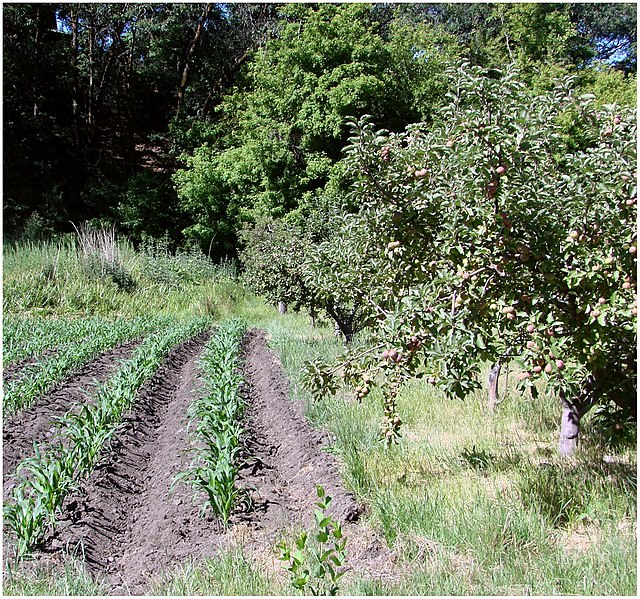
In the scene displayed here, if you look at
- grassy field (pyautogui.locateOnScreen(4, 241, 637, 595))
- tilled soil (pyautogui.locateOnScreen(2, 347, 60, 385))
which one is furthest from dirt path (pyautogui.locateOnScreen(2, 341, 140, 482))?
grassy field (pyautogui.locateOnScreen(4, 241, 637, 595))

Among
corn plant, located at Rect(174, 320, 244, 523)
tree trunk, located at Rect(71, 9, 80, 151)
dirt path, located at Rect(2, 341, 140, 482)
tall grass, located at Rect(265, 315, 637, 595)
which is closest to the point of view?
tall grass, located at Rect(265, 315, 637, 595)

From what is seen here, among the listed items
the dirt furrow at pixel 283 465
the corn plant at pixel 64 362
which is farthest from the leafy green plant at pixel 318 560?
the corn plant at pixel 64 362

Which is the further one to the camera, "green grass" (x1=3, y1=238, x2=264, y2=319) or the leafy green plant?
"green grass" (x1=3, y1=238, x2=264, y2=319)

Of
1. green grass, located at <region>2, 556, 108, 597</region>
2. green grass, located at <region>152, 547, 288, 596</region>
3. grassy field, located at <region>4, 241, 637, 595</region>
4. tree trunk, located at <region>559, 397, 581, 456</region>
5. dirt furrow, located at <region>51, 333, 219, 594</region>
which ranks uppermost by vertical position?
tree trunk, located at <region>559, 397, 581, 456</region>

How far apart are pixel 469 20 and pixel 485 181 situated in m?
26.0

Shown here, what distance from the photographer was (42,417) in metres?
5.50

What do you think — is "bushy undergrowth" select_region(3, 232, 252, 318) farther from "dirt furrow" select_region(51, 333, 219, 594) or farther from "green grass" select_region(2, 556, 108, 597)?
"green grass" select_region(2, 556, 108, 597)

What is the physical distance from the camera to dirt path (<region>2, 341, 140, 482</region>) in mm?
4672

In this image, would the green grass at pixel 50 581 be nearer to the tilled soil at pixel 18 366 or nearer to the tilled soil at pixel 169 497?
the tilled soil at pixel 169 497

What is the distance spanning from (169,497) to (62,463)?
0.73 m

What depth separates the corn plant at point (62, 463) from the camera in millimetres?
3283

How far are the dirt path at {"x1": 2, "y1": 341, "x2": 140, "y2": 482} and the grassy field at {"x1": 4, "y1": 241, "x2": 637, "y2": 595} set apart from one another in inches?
72.1

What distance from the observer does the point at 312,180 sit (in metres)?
19.8

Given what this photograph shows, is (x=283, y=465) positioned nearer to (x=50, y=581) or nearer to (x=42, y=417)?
(x=50, y=581)
